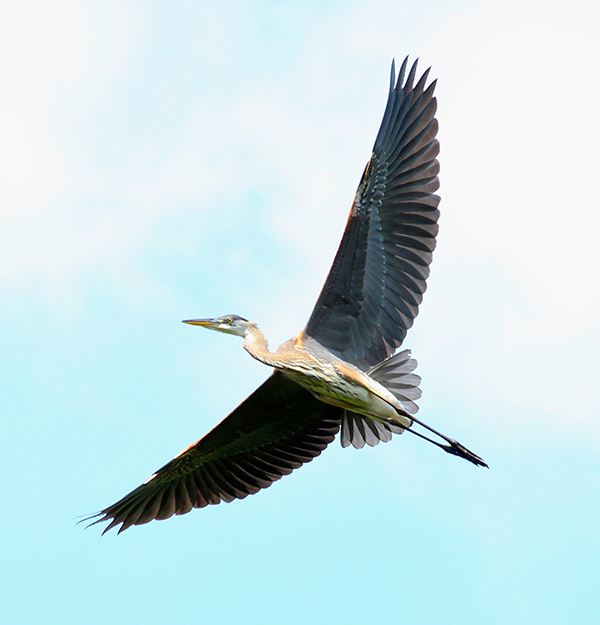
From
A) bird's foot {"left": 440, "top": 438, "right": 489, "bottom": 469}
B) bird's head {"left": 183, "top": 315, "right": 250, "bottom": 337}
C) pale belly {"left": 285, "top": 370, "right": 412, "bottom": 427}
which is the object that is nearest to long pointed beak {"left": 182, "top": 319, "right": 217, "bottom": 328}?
bird's head {"left": 183, "top": 315, "right": 250, "bottom": 337}

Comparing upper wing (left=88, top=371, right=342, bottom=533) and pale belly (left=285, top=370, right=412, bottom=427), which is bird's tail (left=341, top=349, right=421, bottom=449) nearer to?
pale belly (left=285, top=370, right=412, bottom=427)

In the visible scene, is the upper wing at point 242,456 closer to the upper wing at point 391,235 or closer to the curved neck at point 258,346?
the curved neck at point 258,346

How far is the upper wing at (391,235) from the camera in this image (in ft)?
32.2

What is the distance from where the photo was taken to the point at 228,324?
10.8 metres

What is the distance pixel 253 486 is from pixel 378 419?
6.15 ft

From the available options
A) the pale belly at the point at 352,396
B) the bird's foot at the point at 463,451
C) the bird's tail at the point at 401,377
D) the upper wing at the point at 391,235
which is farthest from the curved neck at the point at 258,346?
the bird's foot at the point at 463,451

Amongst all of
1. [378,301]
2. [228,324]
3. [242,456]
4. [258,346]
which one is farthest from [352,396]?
[242,456]

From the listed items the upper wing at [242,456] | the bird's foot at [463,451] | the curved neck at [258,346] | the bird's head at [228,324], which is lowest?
the bird's foot at [463,451]

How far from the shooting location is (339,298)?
10.0 m

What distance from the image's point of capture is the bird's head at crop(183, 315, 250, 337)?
1073 cm

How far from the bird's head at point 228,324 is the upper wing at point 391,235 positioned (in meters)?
0.89

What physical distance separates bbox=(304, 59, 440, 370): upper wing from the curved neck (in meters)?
0.46

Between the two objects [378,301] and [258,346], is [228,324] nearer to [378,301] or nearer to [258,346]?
[258,346]

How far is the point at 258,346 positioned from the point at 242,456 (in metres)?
1.48
